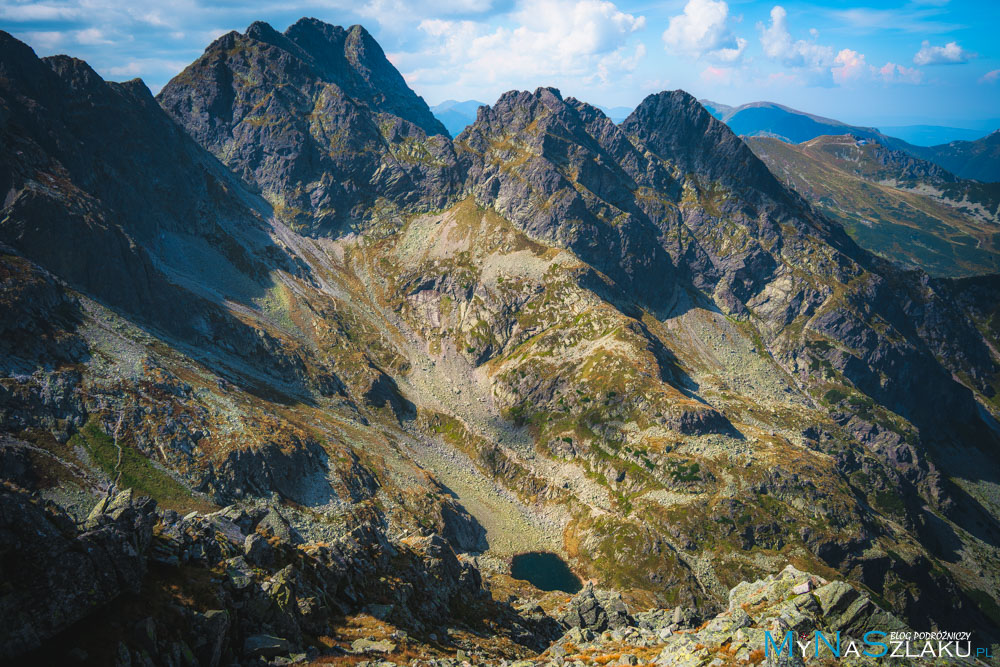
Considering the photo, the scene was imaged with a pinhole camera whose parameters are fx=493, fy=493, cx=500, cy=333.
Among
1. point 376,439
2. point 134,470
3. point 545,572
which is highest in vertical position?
point 134,470

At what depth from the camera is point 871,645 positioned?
27.2 m

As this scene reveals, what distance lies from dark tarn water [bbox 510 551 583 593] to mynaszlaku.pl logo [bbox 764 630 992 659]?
91964 mm

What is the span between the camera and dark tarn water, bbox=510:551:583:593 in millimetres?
112625

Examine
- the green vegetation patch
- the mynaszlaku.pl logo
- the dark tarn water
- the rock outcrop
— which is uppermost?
the rock outcrop

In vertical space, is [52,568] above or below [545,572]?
above

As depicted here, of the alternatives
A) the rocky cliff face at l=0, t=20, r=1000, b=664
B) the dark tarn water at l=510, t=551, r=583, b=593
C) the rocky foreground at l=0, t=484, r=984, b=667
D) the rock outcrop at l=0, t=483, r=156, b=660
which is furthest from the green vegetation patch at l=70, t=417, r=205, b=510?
the dark tarn water at l=510, t=551, r=583, b=593

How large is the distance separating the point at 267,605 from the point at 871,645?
111ft

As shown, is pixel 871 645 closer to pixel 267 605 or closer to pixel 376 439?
pixel 267 605

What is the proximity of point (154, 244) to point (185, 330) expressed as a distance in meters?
50.1

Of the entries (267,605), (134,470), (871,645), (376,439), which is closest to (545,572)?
(376,439)

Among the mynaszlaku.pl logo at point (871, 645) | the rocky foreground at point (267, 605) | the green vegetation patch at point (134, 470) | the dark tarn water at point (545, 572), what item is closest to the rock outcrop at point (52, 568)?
the rocky foreground at point (267, 605)

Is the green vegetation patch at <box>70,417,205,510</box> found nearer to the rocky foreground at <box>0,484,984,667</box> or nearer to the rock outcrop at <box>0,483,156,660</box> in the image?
the rocky foreground at <box>0,484,984,667</box>

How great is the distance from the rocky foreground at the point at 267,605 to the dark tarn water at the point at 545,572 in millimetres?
67881

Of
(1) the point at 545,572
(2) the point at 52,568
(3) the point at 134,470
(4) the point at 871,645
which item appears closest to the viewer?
(2) the point at 52,568
